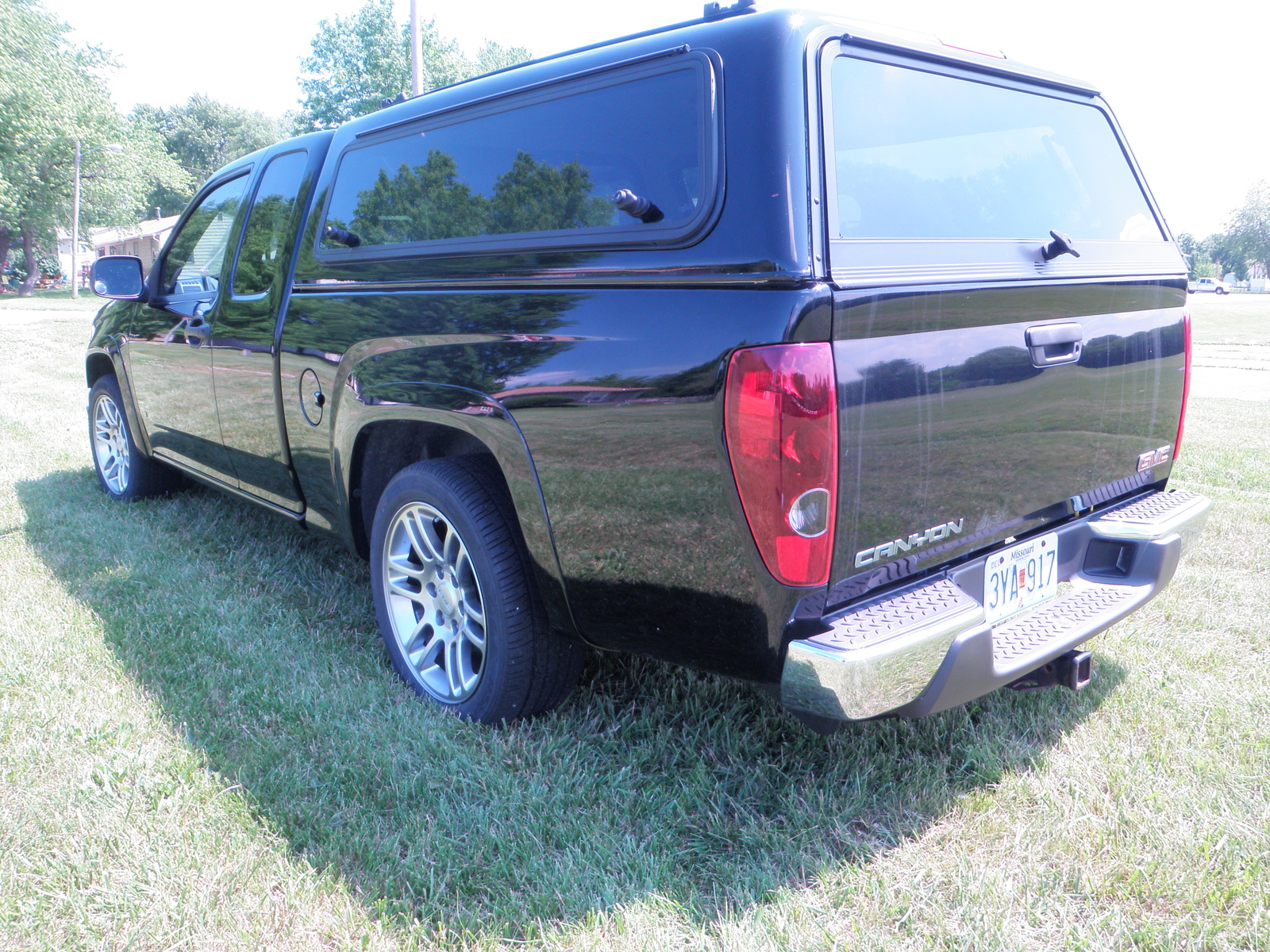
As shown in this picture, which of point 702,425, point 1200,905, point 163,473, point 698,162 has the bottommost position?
point 1200,905

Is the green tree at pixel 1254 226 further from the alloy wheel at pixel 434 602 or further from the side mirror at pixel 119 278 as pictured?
the alloy wheel at pixel 434 602

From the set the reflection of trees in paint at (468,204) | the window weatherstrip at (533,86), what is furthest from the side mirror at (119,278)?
the window weatherstrip at (533,86)

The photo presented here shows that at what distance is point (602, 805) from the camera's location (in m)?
2.43

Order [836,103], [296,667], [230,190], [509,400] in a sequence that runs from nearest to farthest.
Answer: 1. [836,103]
2. [509,400]
3. [296,667]
4. [230,190]

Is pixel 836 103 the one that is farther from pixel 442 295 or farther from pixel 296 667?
pixel 296 667

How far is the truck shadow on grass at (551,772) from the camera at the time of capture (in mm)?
2176

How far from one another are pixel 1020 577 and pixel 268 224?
3.12 m

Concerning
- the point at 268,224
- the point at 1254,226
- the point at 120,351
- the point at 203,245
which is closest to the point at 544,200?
the point at 268,224

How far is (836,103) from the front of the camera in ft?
7.09

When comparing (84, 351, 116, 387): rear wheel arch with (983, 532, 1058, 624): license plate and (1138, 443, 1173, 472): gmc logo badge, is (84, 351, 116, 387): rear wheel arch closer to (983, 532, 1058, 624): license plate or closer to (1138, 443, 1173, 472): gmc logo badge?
(983, 532, 1058, 624): license plate

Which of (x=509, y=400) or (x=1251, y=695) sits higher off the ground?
(x=509, y=400)

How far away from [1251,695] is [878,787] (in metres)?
1.40

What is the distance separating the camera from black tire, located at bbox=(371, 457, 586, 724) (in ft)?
8.74

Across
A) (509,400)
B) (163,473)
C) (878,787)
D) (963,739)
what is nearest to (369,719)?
(509,400)
